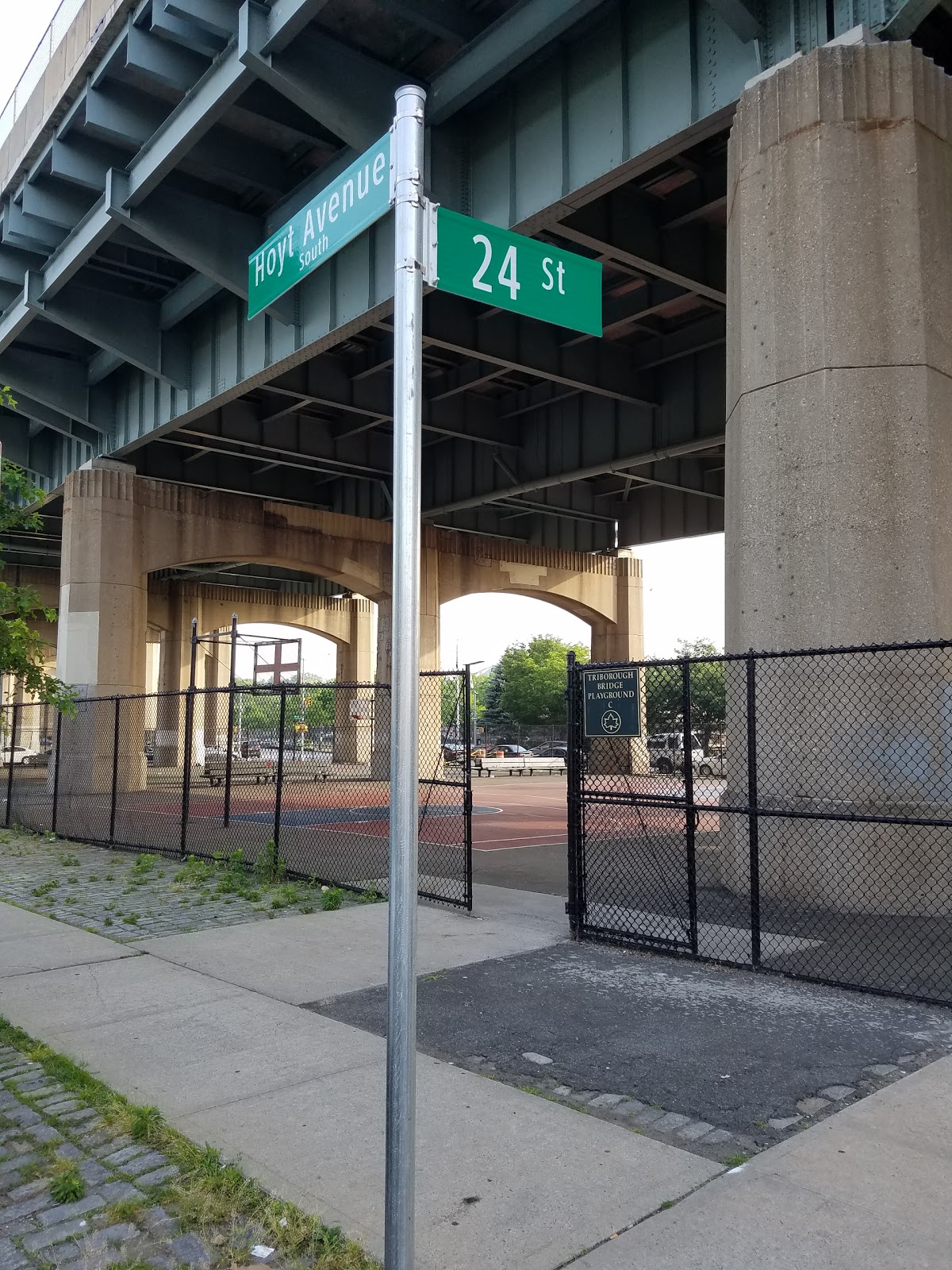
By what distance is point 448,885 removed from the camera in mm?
11445

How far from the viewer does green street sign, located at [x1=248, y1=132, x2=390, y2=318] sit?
140 inches

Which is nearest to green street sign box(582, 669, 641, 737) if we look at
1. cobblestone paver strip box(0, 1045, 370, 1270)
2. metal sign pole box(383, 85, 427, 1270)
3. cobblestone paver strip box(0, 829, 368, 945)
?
cobblestone paver strip box(0, 829, 368, 945)

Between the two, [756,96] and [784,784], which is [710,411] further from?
[784,784]

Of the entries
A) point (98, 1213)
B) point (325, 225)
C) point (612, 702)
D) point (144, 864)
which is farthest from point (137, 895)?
point (325, 225)

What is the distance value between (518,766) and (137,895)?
34.8m

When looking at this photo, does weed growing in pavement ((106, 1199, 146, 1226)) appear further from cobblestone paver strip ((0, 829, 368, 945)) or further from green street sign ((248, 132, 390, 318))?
cobblestone paver strip ((0, 829, 368, 945))

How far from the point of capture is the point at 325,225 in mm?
3879

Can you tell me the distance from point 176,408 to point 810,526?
670 inches

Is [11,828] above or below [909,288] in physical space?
below

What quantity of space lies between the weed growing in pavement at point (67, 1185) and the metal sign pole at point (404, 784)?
1.79 metres

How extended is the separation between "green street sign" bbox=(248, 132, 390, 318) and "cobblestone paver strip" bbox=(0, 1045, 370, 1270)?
364cm

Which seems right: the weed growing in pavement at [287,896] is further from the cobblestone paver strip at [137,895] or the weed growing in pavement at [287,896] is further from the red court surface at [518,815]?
the red court surface at [518,815]

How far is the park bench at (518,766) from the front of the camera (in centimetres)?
4362

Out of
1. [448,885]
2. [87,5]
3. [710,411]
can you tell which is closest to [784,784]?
[448,885]
